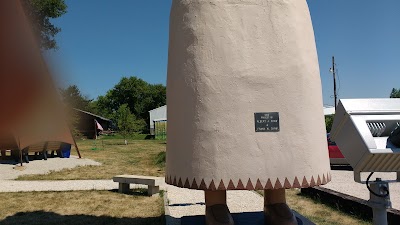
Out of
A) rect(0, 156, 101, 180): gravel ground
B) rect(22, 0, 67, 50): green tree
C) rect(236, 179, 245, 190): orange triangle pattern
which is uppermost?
rect(22, 0, 67, 50): green tree

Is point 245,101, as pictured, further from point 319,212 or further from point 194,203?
point 194,203

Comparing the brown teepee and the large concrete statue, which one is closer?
the brown teepee

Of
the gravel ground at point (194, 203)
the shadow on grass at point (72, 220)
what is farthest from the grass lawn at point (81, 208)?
the gravel ground at point (194, 203)

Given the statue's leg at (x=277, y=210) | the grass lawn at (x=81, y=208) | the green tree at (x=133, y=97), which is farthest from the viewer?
the green tree at (x=133, y=97)

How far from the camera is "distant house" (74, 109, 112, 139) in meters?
1.56

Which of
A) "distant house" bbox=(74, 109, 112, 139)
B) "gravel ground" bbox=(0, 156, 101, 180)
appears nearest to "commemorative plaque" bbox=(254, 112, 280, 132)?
"distant house" bbox=(74, 109, 112, 139)

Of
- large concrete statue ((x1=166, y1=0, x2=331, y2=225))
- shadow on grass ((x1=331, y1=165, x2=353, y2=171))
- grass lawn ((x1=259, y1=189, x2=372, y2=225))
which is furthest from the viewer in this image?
shadow on grass ((x1=331, y1=165, x2=353, y2=171))

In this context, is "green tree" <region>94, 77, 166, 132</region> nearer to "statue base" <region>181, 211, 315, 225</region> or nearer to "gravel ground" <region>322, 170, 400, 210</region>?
"gravel ground" <region>322, 170, 400, 210</region>

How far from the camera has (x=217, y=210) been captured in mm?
4184

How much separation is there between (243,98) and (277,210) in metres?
1.57

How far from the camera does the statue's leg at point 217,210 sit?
13.4 ft

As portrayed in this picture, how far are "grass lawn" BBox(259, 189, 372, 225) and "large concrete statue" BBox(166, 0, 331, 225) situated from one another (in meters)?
2.47

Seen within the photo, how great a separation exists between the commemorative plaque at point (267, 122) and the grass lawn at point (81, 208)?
10.1 feet

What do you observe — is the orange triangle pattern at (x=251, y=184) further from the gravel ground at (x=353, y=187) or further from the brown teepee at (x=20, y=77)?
the gravel ground at (x=353, y=187)
